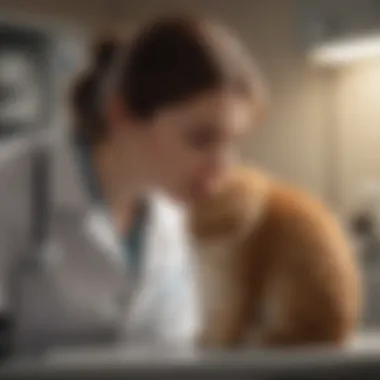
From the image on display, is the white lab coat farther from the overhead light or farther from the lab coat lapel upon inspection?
the overhead light

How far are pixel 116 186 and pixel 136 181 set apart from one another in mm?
25

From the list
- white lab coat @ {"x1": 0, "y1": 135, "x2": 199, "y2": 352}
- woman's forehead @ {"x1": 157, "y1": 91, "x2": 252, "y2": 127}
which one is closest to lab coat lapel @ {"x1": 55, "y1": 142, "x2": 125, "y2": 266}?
white lab coat @ {"x1": 0, "y1": 135, "x2": 199, "y2": 352}

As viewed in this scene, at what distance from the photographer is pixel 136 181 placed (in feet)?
4.04

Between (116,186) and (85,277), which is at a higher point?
(116,186)

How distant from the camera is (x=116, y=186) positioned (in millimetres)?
1228

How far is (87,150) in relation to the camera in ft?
4.00

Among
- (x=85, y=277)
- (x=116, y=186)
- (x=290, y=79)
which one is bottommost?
(x=85, y=277)

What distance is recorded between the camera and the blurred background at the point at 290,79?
119 centimetres

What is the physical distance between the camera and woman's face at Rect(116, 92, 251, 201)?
1.23 meters

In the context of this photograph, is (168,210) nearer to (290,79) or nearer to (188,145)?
(188,145)

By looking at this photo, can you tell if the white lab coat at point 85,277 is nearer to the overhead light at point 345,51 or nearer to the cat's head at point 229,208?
the cat's head at point 229,208

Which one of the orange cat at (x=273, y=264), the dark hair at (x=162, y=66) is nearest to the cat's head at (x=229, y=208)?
the orange cat at (x=273, y=264)

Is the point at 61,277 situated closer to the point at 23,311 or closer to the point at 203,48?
the point at 23,311

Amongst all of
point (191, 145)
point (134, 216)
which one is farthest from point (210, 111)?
point (134, 216)
